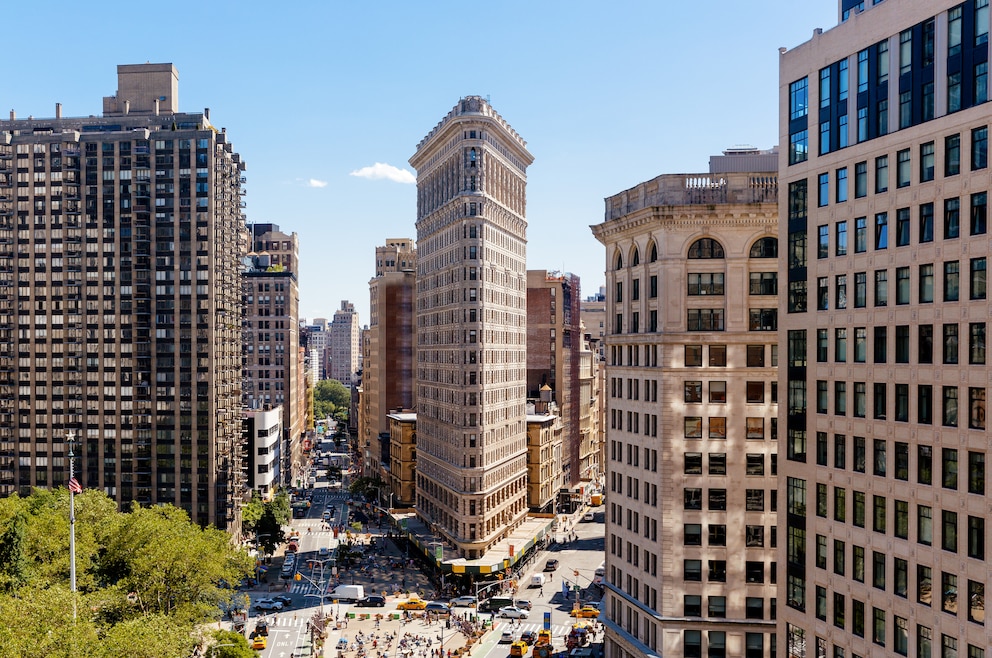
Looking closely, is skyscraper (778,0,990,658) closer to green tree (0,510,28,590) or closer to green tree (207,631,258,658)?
green tree (207,631,258,658)

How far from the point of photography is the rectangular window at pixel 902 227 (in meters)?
48.6

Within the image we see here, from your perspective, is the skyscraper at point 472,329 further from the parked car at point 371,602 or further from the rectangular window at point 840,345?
the rectangular window at point 840,345

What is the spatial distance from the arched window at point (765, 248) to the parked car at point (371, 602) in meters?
72.7

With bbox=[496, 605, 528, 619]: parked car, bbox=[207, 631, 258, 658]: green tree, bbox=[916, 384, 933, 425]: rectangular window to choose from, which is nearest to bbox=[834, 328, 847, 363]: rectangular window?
bbox=[916, 384, 933, 425]: rectangular window

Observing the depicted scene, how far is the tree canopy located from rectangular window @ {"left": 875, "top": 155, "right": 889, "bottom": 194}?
56.0 meters

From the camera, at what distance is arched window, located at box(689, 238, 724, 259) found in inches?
2817

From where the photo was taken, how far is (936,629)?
45.3 meters

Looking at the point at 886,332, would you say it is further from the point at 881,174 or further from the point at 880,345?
the point at 881,174

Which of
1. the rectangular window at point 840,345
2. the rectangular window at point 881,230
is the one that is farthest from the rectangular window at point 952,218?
the rectangular window at point 840,345

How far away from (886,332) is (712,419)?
23262mm

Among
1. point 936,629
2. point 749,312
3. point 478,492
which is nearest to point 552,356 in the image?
point 478,492

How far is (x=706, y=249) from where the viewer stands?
236 feet

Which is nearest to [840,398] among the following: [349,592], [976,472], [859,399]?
[859,399]

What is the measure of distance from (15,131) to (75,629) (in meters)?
119
